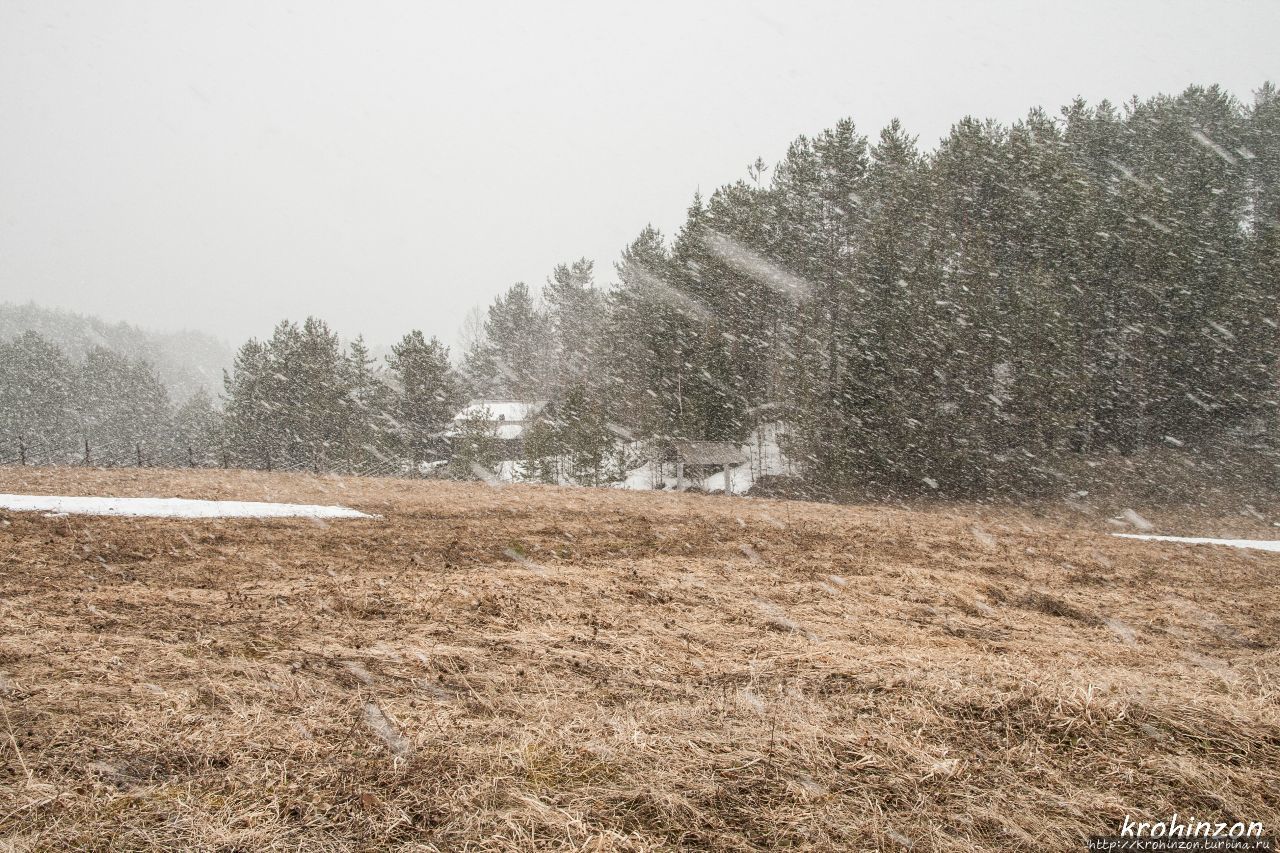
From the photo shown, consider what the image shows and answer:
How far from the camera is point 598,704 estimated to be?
331 cm

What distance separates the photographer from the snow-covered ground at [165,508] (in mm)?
8422

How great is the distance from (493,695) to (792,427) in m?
19.5

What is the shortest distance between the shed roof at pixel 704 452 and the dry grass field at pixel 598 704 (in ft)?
54.4

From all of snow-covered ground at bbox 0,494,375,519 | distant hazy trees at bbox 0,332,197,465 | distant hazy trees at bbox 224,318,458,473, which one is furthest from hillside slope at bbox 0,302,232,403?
snow-covered ground at bbox 0,494,375,519

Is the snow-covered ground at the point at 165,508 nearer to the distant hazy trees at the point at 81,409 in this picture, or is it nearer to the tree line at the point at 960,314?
the tree line at the point at 960,314

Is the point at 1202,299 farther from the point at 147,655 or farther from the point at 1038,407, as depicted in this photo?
the point at 147,655

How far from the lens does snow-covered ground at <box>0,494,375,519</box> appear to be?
332 inches

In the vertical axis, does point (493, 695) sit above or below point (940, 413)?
below

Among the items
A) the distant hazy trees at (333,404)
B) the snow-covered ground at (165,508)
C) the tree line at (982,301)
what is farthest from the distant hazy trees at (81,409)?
the snow-covered ground at (165,508)

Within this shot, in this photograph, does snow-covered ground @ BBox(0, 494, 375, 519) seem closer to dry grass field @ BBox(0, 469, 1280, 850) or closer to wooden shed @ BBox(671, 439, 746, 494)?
dry grass field @ BBox(0, 469, 1280, 850)

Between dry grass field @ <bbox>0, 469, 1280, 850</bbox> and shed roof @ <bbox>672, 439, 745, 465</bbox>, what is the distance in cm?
1657

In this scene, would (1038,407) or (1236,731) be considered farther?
(1038,407)

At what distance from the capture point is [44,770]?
8.11 ft

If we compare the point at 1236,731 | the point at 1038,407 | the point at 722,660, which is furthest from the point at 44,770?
the point at 1038,407
